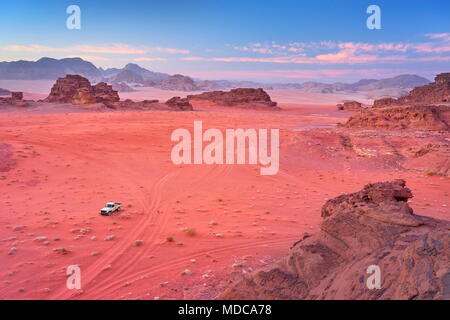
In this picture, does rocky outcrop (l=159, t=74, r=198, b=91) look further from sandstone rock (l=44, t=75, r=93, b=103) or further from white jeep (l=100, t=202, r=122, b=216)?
white jeep (l=100, t=202, r=122, b=216)

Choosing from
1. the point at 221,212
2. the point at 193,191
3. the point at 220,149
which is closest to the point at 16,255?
the point at 221,212

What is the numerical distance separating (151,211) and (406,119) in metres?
21.4

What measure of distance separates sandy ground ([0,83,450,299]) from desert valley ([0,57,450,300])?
0.14ft

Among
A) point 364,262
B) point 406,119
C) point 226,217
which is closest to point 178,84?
point 406,119

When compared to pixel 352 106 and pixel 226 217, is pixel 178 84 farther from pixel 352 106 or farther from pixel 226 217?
pixel 226 217

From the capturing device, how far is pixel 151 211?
34.4 ft

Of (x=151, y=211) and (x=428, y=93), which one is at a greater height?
(x=428, y=93)

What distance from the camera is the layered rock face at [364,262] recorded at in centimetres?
344

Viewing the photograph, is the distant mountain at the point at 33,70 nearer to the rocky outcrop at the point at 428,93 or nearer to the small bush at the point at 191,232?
the rocky outcrop at the point at 428,93

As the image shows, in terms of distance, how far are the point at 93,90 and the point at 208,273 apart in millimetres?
52444

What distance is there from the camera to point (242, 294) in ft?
13.7

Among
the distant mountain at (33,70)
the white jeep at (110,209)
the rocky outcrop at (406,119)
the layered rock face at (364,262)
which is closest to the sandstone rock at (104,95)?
the rocky outcrop at (406,119)

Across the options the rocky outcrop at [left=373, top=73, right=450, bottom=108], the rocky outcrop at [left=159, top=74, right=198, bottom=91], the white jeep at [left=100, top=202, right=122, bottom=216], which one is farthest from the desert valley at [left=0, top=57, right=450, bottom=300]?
the rocky outcrop at [left=159, top=74, right=198, bottom=91]

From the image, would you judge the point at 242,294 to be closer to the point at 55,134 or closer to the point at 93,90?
the point at 55,134
